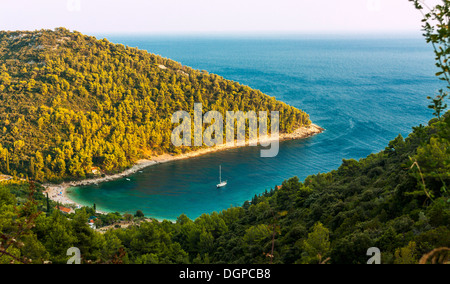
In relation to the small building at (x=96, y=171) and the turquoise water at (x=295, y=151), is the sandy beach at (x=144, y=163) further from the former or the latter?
the turquoise water at (x=295, y=151)

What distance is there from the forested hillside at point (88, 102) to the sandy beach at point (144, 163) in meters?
1.18

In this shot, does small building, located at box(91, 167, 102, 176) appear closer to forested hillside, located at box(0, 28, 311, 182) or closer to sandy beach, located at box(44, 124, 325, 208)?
forested hillside, located at box(0, 28, 311, 182)

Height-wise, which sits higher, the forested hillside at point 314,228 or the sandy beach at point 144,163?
the forested hillside at point 314,228

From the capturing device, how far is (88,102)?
178 ft

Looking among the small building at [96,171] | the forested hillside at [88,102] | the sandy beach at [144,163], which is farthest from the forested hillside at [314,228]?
the forested hillside at [88,102]

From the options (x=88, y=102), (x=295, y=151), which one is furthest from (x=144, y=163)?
(x=295, y=151)

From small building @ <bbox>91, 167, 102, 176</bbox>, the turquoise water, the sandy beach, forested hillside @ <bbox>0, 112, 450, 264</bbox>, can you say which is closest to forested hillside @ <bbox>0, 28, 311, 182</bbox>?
small building @ <bbox>91, 167, 102, 176</bbox>

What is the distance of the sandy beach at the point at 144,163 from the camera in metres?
37.8

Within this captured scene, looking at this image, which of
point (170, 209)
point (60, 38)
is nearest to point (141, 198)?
point (170, 209)

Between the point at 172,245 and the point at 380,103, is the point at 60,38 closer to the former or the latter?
the point at 172,245

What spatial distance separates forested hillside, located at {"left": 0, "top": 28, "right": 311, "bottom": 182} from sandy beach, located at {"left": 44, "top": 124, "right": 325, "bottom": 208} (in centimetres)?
118

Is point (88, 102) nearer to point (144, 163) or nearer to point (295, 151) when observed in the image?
point (144, 163)

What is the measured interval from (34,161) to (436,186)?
144 feet

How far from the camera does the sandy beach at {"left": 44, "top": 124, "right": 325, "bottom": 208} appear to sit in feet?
124
